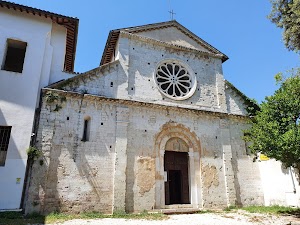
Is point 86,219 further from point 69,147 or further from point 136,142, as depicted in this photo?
point 136,142

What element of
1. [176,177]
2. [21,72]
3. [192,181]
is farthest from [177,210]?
[21,72]

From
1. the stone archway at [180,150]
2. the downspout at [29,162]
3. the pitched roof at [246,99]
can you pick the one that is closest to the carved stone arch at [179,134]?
the stone archway at [180,150]

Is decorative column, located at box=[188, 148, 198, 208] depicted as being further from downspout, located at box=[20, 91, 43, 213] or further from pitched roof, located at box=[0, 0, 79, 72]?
pitched roof, located at box=[0, 0, 79, 72]

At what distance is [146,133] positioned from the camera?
459 inches

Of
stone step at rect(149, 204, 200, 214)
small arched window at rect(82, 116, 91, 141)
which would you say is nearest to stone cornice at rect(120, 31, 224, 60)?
small arched window at rect(82, 116, 91, 141)

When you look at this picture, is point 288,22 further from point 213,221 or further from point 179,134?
point 213,221

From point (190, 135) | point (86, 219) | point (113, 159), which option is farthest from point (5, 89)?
point (190, 135)

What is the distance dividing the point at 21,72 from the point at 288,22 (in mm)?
12528

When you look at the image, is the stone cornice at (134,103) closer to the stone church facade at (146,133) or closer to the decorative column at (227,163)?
the stone church facade at (146,133)

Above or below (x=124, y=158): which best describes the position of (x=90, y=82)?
above

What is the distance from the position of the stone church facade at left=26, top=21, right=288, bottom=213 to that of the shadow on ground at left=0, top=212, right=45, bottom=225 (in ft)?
1.67

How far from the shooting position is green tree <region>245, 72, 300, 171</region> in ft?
32.8

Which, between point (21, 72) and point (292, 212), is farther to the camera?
point (21, 72)

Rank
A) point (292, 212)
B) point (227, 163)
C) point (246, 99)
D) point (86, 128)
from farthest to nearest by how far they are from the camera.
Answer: point (246, 99)
point (227, 163)
point (86, 128)
point (292, 212)
